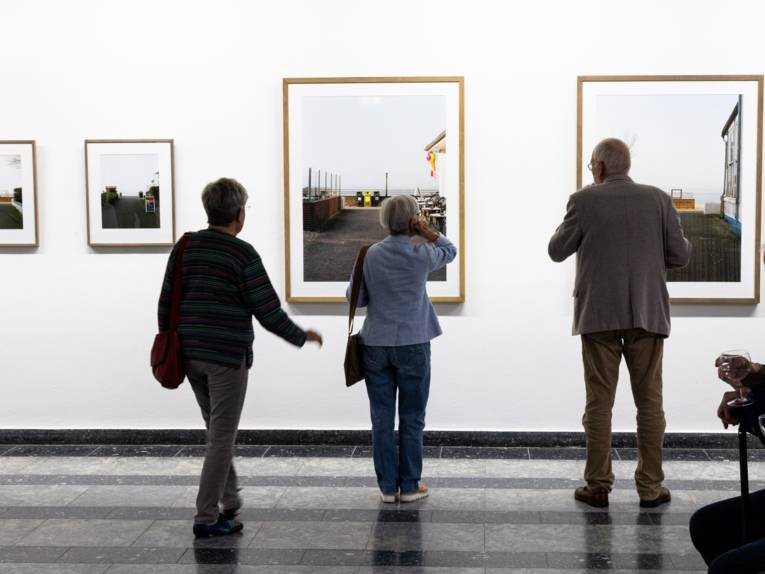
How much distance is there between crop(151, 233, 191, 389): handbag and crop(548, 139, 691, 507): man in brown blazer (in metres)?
1.81

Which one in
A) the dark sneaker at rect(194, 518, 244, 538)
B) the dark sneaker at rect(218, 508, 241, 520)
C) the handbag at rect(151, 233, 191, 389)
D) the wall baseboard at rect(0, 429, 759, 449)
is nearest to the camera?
the handbag at rect(151, 233, 191, 389)

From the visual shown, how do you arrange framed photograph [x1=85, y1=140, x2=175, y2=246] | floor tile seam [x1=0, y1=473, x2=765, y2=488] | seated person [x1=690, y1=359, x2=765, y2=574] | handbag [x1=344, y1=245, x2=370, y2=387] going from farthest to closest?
framed photograph [x1=85, y1=140, x2=175, y2=246] < floor tile seam [x1=0, y1=473, x2=765, y2=488] < handbag [x1=344, y1=245, x2=370, y2=387] < seated person [x1=690, y1=359, x2=765, y2=574]

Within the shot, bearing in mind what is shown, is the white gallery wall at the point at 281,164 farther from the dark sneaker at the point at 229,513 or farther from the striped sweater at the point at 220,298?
the striped sweater at the point at 220,298

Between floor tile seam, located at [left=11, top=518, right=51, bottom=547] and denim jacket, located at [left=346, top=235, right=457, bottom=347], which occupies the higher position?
denim jacket, located at [left=346, top=235, right=457, bottom=347]

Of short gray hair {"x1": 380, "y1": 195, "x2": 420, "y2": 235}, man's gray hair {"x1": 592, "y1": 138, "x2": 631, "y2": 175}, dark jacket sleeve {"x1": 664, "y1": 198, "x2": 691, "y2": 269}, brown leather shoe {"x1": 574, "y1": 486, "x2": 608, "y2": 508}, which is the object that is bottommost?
brown leather shoe {"x1": 574, "y1": 486, "x2": 608, "y2": 508}

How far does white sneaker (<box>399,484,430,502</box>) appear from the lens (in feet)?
16.5

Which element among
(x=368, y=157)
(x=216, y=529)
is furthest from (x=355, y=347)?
(x=368, y=157)

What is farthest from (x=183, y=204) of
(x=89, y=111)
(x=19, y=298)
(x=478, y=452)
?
(x=478, y=452)

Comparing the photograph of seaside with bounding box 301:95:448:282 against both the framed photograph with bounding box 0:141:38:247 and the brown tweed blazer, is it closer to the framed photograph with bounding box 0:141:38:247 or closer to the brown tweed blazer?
the brown tweed blazer

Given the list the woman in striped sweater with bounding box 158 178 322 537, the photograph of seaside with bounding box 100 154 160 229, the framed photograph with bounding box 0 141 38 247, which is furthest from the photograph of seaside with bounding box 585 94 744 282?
the framed photograph with bounding box 0 141 38 247

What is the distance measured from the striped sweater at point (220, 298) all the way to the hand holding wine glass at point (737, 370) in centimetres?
205

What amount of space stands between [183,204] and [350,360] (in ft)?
6.09

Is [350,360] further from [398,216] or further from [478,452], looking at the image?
[478,452]

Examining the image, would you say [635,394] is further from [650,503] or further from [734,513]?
[734,513]
